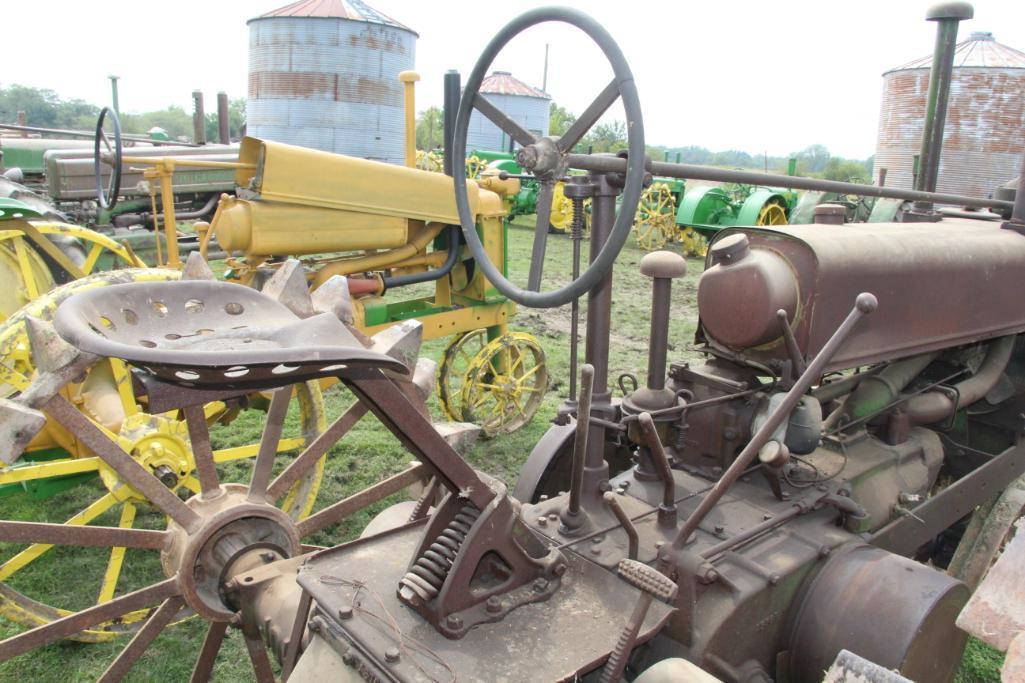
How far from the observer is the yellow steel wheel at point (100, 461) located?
117 inches

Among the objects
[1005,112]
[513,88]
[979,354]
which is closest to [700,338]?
[979,354]

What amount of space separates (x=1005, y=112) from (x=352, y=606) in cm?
1390

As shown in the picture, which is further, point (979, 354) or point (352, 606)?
point (979, 354)

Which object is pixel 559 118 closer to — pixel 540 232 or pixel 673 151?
pixel 673 151

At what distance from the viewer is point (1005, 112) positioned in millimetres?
12336

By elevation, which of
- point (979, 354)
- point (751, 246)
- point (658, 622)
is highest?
point (751, 246)

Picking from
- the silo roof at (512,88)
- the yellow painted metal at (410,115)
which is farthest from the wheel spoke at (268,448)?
the silo roof at (512,88)

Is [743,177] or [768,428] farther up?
[743,177]

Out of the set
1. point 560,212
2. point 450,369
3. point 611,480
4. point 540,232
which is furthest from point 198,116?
point 540,232

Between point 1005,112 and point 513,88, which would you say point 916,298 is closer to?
point 1005,112

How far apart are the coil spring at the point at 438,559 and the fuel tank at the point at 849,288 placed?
1.18 meters

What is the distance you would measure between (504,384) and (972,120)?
1107cm

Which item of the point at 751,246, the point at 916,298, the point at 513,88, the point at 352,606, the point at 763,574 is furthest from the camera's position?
the point at 513,88

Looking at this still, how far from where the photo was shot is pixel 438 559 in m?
1.83
